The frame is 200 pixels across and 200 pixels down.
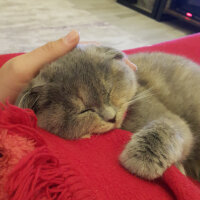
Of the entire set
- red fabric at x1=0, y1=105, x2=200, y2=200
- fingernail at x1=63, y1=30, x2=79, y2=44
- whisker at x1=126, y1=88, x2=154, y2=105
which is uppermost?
fingernail at x1=63, y1=30, x2=79, y2=44

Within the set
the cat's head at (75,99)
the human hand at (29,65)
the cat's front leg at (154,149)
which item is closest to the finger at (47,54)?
the human hand at (29,65)

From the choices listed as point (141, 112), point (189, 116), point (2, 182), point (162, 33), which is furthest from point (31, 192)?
point (162, 33)

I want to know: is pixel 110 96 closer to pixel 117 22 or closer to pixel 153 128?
pixel 153 128

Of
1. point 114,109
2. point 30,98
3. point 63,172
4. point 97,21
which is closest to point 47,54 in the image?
point 30,98

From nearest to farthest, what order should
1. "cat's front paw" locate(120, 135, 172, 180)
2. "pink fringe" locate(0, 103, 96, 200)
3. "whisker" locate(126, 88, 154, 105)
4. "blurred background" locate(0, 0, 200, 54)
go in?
"pink fringe" locate(0, 103, 96, 200) → "cat's front paw" locate(120, 135, 172, 180) → "whisker" locate(126, 88, 154, 105) → "blurred background" locate(0, 0, 200, 54)

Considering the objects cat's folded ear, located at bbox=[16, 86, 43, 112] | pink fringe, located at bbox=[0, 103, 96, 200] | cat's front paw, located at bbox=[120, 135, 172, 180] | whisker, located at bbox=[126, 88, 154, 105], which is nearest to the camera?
pink fringe, located at bbox=[0, 103, 96, 200]

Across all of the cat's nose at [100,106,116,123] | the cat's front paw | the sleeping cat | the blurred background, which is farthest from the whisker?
the blurred background

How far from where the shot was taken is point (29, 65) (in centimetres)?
114

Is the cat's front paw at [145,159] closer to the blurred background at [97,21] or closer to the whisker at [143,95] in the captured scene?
the whisker at [143,95]

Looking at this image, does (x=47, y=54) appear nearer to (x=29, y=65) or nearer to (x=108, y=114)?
(x=29, y=65)

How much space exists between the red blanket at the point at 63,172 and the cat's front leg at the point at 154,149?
3 cm

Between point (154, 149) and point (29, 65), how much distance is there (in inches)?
29.4

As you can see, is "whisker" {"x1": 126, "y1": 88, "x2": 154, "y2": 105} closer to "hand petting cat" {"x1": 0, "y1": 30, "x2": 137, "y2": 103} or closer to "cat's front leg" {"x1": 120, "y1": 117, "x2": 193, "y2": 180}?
"cat's front leg" {"x1": 120, "y1": 117, "x2": 193, "y2": 180}

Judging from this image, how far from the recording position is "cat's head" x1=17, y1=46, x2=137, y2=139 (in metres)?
0.92
